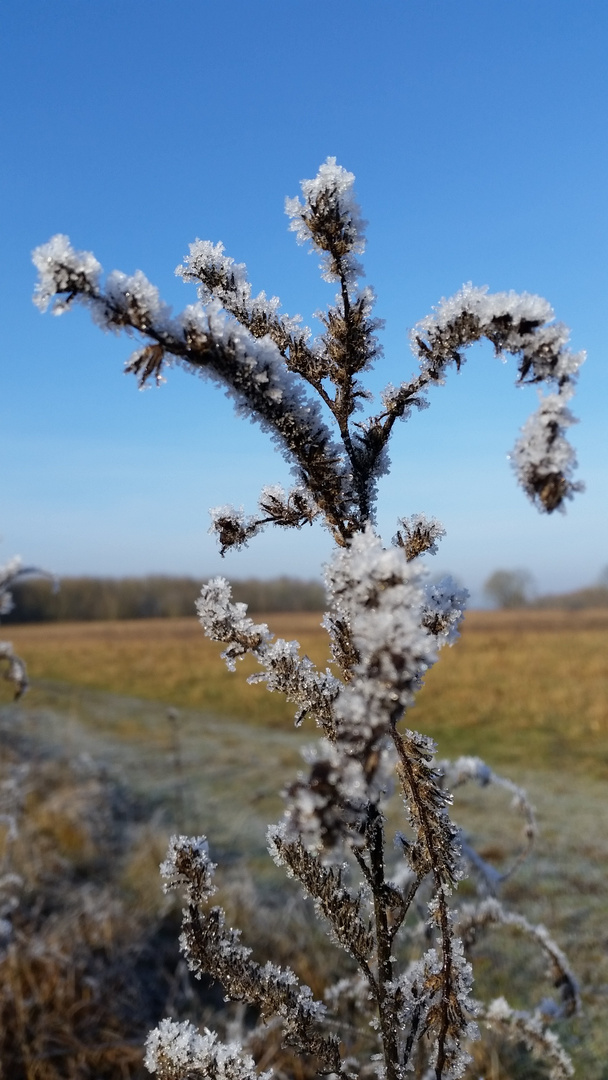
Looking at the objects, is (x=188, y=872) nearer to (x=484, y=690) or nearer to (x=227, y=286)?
(x=227, y=286)

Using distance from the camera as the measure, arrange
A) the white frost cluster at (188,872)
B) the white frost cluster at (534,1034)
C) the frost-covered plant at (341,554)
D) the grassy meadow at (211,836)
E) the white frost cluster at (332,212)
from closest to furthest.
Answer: the frost-covered plant at (341,554)
the white frost cluster at (332,212)
the white frost cluster at (188,872)
the white frost cluster at (534,1034)
the grassy meadow at (211,836)

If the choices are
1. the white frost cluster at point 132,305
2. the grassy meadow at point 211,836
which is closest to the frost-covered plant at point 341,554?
the white frost cluster at point 132,305

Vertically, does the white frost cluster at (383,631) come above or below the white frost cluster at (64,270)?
below

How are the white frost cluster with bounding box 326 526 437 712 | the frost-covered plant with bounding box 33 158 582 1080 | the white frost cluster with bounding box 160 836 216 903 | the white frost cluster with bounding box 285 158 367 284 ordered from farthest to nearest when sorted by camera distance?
the white frost cluster with bounding box 160 836 216 903, the white frost cluster with bounding box 285 158 367 284, the frost-covered plant with bounding box 33 158 582 1080, the white frost cluster with bounding box 326 526 437 712

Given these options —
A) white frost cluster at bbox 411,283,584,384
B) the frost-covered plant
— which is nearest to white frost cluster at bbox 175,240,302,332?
the frost-covered plant

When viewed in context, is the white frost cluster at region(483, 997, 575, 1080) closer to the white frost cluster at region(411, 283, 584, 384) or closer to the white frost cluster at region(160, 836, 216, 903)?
the white frost cluster at region(160, 836, 216, 903)

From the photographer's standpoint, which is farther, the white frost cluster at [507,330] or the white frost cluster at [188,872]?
the white frost cluster at [188,872]

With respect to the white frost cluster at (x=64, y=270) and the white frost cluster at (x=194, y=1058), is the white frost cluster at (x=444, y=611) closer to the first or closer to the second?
the white frost cluster at (x=64, y=270)
